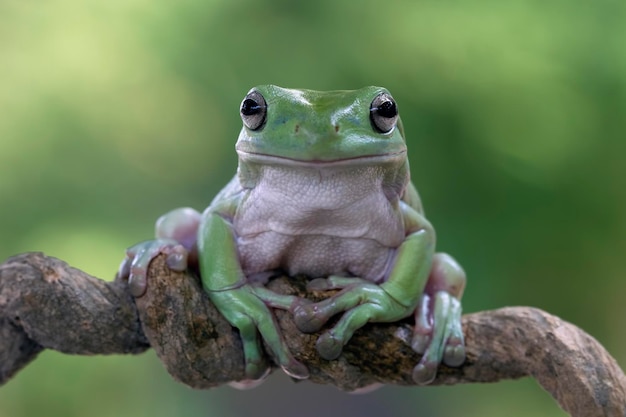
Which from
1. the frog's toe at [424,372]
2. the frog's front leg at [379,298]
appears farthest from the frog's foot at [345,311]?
the frog's toe at [424,372]

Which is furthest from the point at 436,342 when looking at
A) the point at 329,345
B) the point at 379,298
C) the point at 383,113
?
the point at 383,113

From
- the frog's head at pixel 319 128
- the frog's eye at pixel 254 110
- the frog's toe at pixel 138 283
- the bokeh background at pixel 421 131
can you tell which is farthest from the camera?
the bokeh background at pixel 421 131

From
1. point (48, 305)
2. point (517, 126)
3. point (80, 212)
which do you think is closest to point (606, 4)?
point (517, 126)

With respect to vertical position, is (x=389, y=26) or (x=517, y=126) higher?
(x=389, y=26)

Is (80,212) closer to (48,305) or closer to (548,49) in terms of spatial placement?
(48,305)

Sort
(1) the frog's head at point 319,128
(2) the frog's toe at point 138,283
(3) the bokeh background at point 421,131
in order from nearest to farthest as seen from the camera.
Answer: (1) the frog's head at point 319,128, (2) the frog's toe at point 138,283, (3) the bokeh background at point 421,131

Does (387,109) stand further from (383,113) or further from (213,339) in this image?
(213,339)

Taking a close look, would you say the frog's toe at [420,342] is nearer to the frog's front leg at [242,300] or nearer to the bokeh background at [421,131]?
the frog's front leg at [242,300]

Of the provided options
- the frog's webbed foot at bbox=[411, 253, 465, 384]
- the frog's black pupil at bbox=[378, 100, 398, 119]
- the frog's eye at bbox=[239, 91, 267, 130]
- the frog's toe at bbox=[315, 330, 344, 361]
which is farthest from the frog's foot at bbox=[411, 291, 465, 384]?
the frog's eye at bbox=[239, 91, 267, 130]
